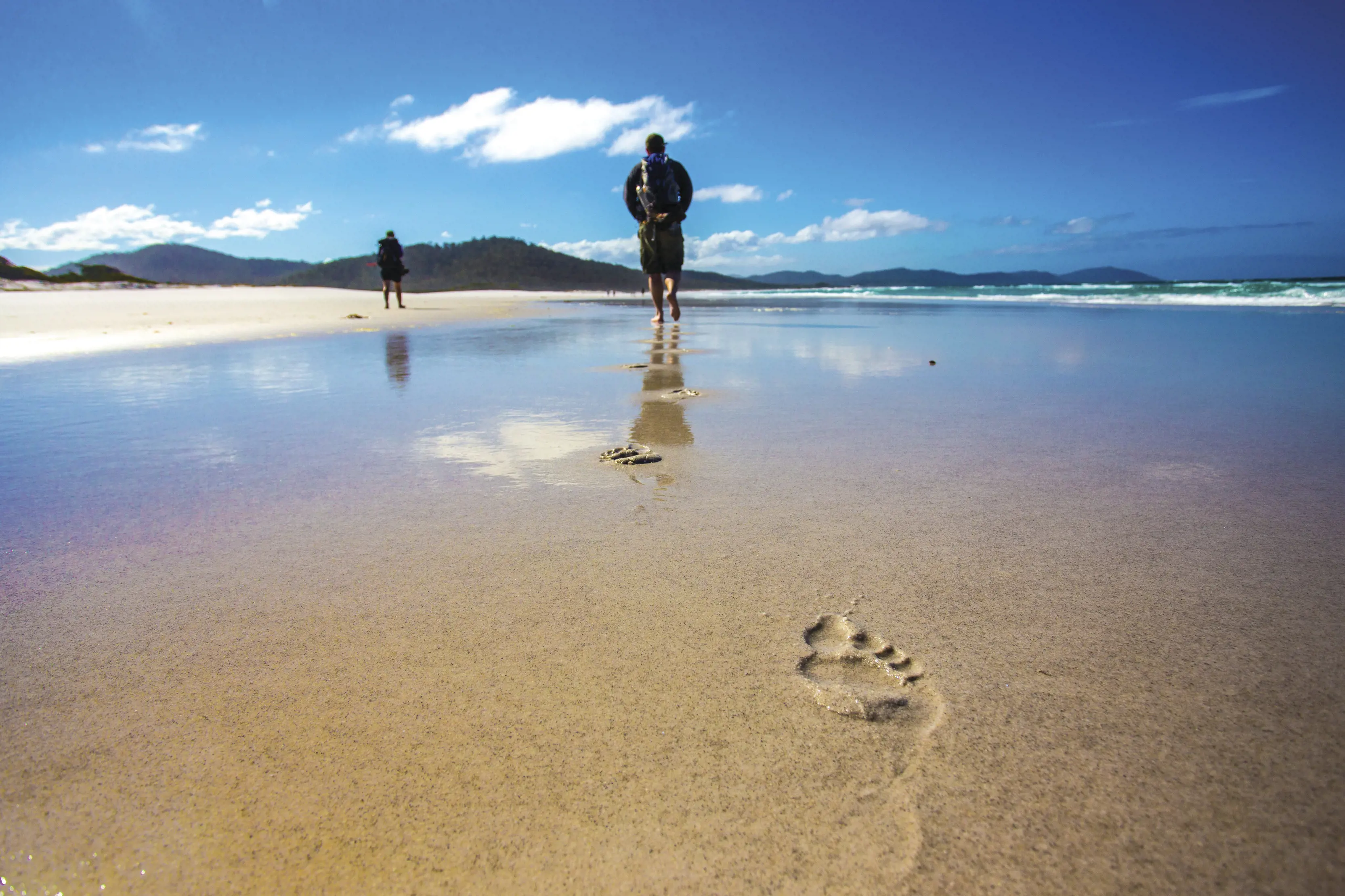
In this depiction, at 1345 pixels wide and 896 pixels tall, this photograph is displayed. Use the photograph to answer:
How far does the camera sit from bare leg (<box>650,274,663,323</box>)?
8625 millimetres

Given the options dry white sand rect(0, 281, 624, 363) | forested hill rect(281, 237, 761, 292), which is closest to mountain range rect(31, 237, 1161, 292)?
forested hill rect(281, 237, 761, 292)

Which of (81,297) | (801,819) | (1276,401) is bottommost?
(801,819)

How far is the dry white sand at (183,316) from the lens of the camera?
22.1 feet

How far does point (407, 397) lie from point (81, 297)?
16.8 meters

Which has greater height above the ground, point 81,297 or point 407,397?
point 81,297

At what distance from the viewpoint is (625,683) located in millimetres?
990

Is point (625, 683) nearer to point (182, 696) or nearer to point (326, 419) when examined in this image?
point (182, 696)

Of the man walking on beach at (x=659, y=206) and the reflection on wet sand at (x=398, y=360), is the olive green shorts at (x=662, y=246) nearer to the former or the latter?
the man walking on beach at (x=659, y=206)

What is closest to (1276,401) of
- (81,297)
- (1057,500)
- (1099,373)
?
(1099,373)

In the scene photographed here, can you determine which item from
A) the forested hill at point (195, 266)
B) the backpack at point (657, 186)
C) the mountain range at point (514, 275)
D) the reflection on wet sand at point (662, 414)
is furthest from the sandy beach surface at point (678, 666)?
the forested hill at point (195, 266)

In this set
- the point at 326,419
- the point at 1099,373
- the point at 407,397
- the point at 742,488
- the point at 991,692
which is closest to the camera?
the point at 991,692

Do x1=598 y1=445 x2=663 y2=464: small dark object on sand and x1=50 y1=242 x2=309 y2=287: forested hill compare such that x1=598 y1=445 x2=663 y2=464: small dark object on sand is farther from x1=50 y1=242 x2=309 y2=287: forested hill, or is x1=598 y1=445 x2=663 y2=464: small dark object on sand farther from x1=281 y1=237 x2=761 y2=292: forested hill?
x1=50 y1=242 x2=309 y2=287: forested hill

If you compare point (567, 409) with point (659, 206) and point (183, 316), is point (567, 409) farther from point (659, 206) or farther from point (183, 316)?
point (183, 316)

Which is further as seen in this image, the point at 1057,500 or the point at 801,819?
the point at 1057,500
